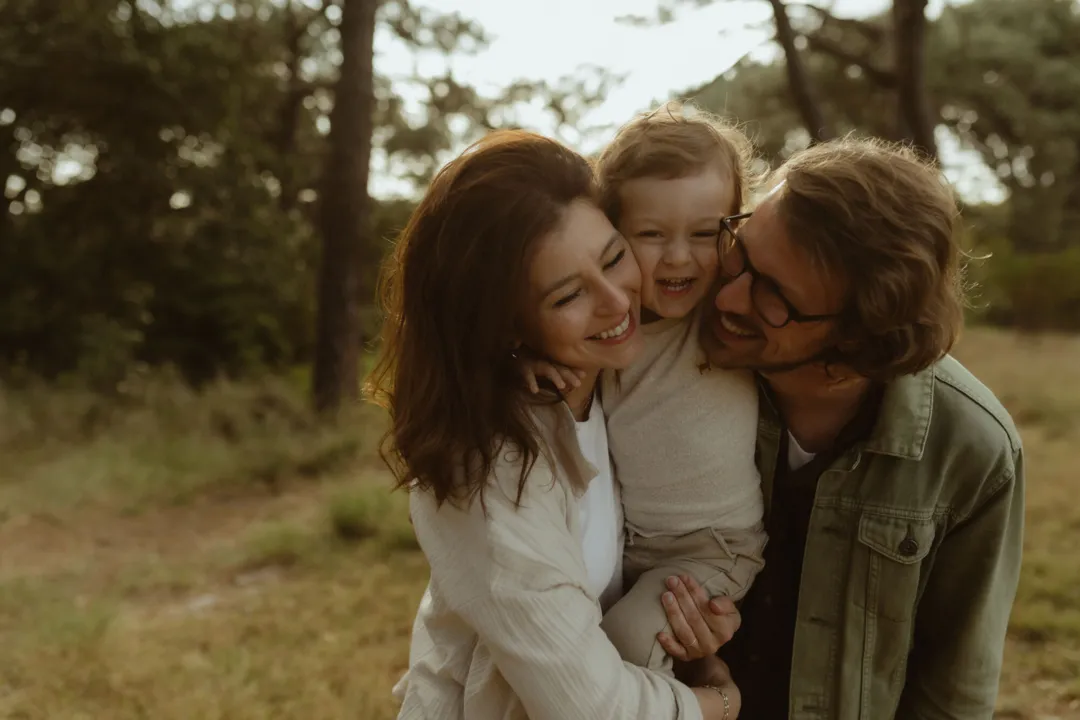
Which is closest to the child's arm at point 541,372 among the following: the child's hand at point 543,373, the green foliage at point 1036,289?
the child's hand at point 543,373

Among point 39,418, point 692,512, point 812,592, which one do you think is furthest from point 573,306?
point 39,418

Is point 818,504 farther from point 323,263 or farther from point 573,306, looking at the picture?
point 323,263

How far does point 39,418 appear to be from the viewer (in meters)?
7.57

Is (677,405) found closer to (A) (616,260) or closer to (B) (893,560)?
(A) (616,260)

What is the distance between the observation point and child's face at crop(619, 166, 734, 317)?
198cm

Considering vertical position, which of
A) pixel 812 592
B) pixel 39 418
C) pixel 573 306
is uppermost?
pixel 573 306

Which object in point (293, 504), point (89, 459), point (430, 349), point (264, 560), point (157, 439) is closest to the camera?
point (430, 349)

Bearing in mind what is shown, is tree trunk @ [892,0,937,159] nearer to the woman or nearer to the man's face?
the man's face

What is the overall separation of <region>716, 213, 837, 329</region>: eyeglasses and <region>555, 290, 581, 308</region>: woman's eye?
418 millimetres

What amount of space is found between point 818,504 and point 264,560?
372cm

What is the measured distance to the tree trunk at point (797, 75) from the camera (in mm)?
6941

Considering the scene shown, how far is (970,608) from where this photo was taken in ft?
6.34

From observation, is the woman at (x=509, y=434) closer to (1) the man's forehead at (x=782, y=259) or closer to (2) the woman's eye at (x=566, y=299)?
(2) the woman's eye at (x=566, y=299)

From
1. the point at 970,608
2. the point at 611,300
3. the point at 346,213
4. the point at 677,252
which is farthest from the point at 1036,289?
the point at 611,300
